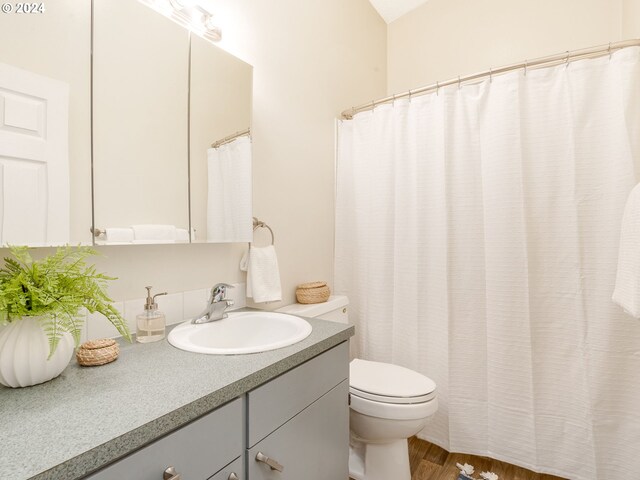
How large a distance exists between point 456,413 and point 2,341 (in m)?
1.81

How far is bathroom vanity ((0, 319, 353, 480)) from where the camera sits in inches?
21.0

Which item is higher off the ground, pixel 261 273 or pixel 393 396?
pixel 261 273

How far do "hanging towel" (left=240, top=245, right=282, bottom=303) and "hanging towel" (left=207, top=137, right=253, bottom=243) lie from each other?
8 centimetres

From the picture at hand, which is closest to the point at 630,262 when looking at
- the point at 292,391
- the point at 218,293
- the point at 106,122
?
the point at 292,391

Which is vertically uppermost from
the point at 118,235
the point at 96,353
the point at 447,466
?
the point at 118,235

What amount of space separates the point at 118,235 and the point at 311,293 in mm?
944

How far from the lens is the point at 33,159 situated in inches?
34.8

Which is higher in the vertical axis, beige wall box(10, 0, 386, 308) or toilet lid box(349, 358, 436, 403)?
beige wall box(10, 0, 386, 308)

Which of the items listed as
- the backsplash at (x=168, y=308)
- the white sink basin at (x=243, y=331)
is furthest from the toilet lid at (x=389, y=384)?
the backsplash at (x=168, y=308)

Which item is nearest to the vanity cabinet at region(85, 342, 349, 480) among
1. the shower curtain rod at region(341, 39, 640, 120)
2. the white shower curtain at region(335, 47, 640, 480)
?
the white shower curtain at region(335, 47, 640, 480)

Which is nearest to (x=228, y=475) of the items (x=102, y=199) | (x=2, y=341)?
(x=2, y=341)

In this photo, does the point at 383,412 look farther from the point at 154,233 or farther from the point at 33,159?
the point at 33,159

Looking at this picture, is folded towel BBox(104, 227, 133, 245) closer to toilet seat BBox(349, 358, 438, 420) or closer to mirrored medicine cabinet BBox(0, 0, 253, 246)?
mirrored medicine cabinet BBox(0, 0, 253, 246)

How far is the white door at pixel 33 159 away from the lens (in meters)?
0.84
